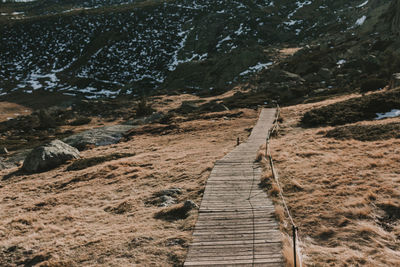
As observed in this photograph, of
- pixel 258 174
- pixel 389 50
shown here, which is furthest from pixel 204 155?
pixel 389 50

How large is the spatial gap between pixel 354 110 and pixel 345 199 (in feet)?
56.1

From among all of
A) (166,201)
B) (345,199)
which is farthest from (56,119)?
(345,199)

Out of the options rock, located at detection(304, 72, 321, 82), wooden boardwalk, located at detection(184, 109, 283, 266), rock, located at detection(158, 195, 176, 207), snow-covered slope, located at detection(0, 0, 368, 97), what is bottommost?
rock, located at detection(158, 195, 176, 207)

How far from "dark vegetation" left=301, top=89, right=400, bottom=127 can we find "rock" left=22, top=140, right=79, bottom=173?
24709 millimetres

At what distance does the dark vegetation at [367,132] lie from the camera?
17244 mm

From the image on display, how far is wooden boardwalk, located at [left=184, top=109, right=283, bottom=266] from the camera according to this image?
7512 mm

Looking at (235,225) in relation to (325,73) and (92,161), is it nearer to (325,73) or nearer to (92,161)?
(92,161)

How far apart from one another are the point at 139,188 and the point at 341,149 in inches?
511

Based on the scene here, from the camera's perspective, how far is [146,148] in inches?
1100

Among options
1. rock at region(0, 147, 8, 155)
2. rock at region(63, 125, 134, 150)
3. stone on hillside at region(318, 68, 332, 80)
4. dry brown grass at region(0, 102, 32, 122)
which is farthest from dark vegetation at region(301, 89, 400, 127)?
dry brown grass at region(0, 102, 32, 122)

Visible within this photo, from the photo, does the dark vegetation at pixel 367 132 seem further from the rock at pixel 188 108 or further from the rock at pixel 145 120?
the rock at pixel 188 108

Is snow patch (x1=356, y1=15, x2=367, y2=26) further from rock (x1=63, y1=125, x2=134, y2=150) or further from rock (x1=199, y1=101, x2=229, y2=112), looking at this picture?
rock (x1=63, y1=125, x2=134, y2=150)

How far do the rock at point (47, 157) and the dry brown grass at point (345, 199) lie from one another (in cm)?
2083

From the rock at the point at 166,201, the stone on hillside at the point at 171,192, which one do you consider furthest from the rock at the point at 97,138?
the rock at the point at 166,201
